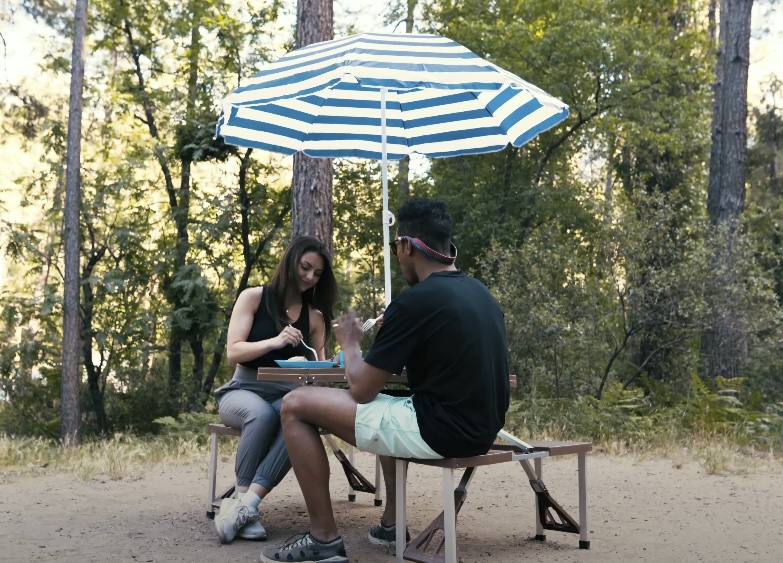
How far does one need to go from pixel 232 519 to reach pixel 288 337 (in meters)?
0.85

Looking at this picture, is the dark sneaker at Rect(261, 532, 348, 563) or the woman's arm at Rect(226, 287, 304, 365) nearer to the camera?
the dark sneaker at Rect(261, 532, 348, 563)

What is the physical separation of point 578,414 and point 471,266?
629 centimetres

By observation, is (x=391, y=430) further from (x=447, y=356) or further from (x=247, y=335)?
(x=247, y=335)

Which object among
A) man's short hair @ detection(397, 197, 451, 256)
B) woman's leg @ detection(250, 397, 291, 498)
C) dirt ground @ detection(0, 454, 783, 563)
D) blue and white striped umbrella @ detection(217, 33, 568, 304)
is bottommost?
dirt ground @ detection(0, 454, 783, 563)

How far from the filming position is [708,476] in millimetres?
6117

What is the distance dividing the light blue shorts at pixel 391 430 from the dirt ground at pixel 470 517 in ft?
2.21

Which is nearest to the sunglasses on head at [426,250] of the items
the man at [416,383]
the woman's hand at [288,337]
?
the man at [416,383]

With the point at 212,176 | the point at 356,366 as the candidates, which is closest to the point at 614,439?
the point at 356,366

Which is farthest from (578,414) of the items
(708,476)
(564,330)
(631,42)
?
(631,42)

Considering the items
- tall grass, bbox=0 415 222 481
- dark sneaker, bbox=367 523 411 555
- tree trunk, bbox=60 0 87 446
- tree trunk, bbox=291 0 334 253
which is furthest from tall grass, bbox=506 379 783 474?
tree trunk, bbox=60 0 87 446

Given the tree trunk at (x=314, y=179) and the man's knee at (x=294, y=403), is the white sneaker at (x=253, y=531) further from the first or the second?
the tree trunk at (x=314, y=179)

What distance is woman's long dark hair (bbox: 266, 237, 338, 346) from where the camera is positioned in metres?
4.47

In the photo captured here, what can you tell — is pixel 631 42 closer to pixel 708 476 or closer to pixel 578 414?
pixel 578 414

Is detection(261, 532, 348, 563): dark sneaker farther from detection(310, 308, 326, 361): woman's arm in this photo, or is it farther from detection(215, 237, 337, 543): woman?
detection(310, 308, 326, 361): woman's arm
